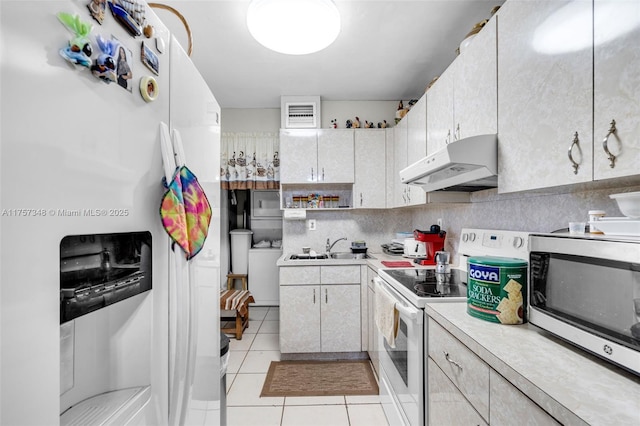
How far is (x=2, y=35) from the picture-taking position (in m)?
0.40

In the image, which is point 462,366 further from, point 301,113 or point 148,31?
point 301,113

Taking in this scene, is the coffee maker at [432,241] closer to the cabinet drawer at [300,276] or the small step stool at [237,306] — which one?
the cabinet drawer at [300,276]

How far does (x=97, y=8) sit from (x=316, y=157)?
2.57m

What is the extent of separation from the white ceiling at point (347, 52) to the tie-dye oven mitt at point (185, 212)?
4.92ft

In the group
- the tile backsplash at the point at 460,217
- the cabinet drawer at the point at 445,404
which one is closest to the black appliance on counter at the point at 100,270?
the cabinet drawer at the point at 445,404

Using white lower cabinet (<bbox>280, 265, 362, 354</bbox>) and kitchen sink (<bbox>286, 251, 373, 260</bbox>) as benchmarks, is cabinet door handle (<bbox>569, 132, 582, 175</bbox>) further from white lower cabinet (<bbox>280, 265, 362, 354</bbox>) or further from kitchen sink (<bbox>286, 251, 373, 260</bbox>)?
kitchen sink (<bbox>286, 251, 373, 260</bbox>)

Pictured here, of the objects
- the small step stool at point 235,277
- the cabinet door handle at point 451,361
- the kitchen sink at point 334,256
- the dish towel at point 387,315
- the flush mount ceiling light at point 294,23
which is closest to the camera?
the cabinet door handle at point 451,361

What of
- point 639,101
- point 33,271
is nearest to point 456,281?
point 639,101

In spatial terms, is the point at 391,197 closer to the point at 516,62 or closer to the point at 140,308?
the point at 516,62

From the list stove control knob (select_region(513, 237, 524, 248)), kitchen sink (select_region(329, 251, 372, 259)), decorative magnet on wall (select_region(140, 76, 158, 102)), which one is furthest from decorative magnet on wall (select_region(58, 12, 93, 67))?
kitchen sink (select_region(329, 251, 372, 259))

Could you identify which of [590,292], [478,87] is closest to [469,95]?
[478,87]

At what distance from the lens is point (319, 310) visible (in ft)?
8.89

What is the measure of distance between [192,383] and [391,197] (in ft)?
8.27

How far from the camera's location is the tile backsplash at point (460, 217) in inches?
51.5
